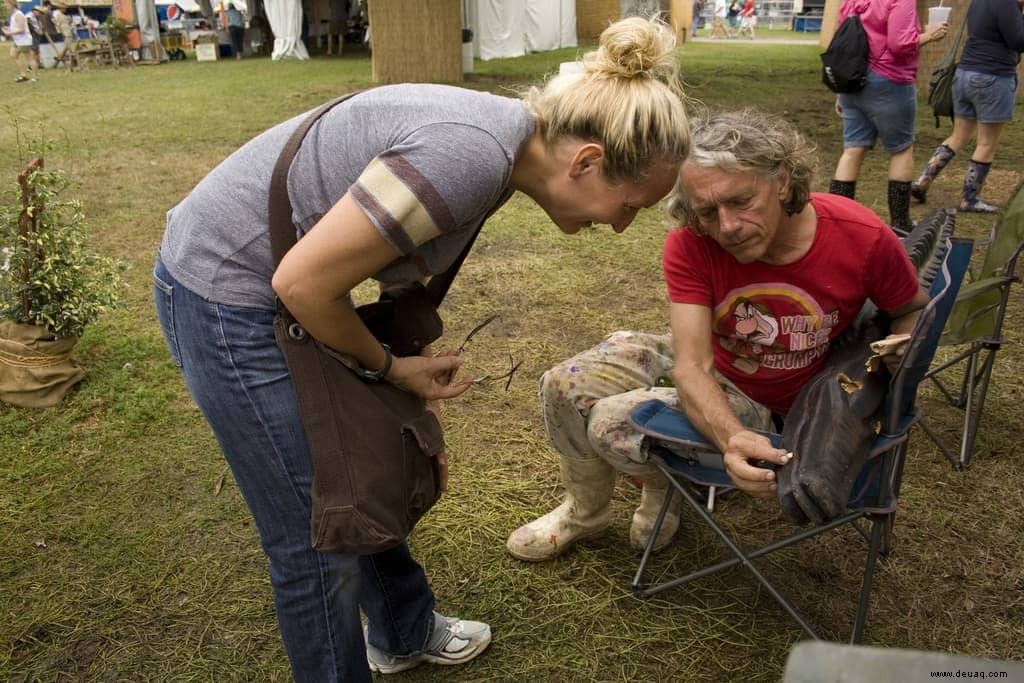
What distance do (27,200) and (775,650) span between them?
3.39 m

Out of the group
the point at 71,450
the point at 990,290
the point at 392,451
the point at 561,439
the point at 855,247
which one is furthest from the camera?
the point at 71,450

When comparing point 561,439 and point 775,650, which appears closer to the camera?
point 775,650

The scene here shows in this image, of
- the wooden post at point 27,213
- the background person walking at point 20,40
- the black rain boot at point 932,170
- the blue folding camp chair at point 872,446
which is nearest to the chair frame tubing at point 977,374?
the blue folding camp chair at point 872,446

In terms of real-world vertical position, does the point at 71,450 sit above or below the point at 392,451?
below

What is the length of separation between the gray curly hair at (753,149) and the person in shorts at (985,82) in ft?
14.4

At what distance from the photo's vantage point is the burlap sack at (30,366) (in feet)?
11.6

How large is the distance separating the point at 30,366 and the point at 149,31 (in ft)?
69.2

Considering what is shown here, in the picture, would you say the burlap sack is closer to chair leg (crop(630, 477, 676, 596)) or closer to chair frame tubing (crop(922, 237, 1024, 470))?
chair leg (crop(630, 477, 676, 596))

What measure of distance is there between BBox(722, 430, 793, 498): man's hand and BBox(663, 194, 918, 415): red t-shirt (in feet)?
1.08

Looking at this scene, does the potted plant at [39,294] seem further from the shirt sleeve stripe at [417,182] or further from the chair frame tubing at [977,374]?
the chair frame tubing at [977,374]

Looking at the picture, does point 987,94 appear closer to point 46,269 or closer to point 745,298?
point 745,298

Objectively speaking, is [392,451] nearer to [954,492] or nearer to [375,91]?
[375,91]

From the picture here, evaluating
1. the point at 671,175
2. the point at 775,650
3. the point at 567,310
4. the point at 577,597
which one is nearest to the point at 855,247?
the point at 671,175

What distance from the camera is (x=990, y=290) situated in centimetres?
279
